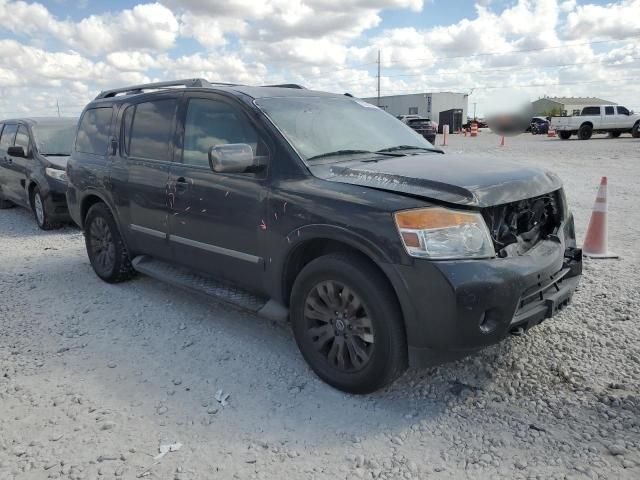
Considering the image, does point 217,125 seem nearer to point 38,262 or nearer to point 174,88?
point 174,88

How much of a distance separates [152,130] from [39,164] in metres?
4.68

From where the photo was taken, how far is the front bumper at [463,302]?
2641mm

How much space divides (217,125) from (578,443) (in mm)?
3078

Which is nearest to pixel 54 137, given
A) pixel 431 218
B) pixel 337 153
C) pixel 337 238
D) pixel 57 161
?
pixel 57 161

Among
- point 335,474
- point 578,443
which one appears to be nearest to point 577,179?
point 578,443

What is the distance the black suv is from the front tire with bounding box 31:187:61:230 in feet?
12.9

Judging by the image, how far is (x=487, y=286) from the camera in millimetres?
2660

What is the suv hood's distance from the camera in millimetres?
2844

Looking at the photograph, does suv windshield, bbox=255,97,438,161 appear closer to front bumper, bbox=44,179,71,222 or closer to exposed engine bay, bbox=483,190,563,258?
exposed engine bay, bbox=483,190,563,258

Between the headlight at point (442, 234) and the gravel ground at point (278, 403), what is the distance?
3.10 feet

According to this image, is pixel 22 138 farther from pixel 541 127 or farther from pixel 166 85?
pixel 541 127

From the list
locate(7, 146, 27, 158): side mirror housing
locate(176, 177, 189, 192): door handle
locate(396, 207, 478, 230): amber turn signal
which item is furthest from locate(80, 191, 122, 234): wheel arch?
locate(7, 146, 27, 158): side mirror housing

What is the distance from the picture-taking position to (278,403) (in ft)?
10.2

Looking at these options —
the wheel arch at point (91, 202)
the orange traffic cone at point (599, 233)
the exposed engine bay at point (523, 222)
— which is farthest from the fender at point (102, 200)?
the orange traffic cone at point (599, 233)
